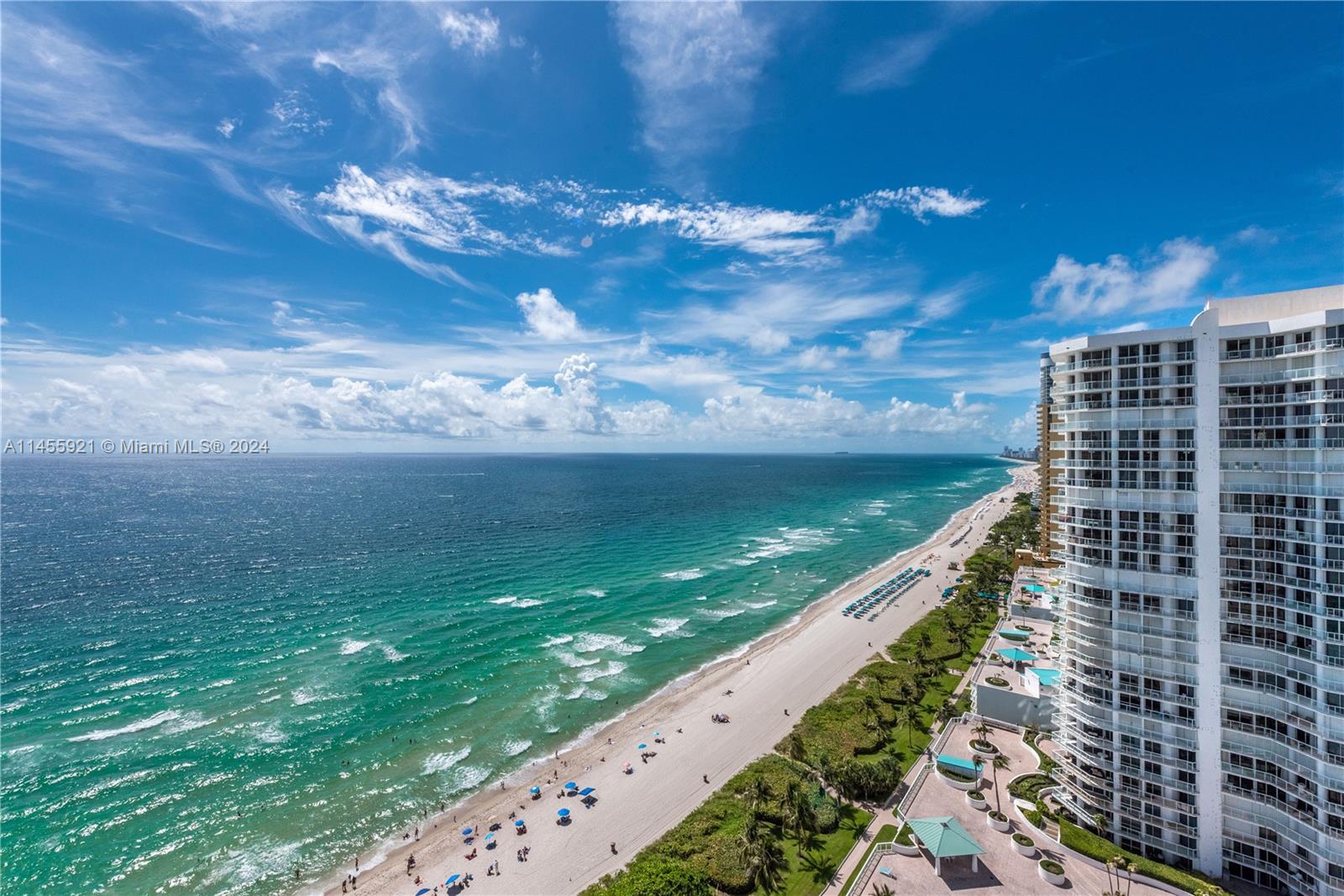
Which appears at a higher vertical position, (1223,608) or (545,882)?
(1223,608)

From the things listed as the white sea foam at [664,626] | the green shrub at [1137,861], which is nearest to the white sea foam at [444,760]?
the white sea foam at [664,626]

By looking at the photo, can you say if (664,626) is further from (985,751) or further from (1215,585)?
(1215,585)

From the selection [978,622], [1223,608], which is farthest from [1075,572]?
[978,622]

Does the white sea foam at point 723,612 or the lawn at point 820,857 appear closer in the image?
the lawn at point 820,857

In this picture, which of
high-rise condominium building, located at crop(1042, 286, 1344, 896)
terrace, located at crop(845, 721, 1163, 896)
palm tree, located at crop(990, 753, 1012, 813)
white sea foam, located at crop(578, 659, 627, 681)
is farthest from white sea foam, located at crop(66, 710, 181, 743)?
high-rise condominium building, located at crop(1042, 286, 1344, 896)

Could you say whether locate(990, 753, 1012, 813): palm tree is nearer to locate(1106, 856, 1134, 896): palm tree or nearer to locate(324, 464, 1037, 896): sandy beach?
locate(1106, 856, 1134, 896): palm tree

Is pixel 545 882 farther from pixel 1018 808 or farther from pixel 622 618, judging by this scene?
pixel 622 618

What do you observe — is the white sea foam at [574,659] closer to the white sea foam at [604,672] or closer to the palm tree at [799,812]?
the white sea foam at [604,672]
